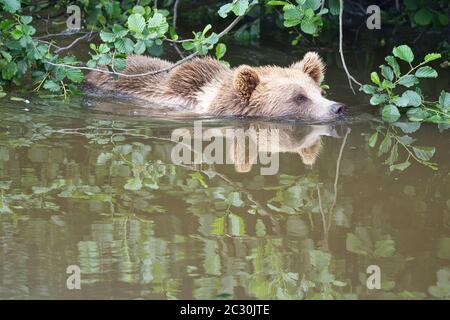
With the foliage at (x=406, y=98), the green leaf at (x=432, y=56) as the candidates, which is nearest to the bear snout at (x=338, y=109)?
the foliage at (x=406, y=98)

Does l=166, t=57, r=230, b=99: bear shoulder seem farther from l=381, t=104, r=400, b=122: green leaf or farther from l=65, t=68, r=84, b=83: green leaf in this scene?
l=381, t=104, r=400, b=122: green leaf

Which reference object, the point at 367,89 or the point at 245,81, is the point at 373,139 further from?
the point at 245,81

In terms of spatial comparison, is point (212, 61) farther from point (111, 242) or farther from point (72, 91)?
point (111, 242)

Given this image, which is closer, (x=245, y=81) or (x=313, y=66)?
(x=245, y=81)

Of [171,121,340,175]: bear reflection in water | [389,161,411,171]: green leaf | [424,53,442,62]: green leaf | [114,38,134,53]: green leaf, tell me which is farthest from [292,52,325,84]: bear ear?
Result: [389,161,411,171]: green leaf

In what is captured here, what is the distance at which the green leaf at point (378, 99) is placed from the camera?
9469mm

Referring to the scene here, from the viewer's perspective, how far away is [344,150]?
8.41m

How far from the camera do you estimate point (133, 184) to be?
273 inches

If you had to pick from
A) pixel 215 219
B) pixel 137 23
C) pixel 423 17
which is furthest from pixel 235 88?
pixel 215 219

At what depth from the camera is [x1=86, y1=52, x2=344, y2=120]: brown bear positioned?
1049 cm

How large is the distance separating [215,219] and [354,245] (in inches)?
39.3

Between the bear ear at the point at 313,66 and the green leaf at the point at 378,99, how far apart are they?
4.65 feet

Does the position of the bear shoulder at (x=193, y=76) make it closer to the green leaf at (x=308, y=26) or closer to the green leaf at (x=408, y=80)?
the green leaf at (x=308, y=26)
